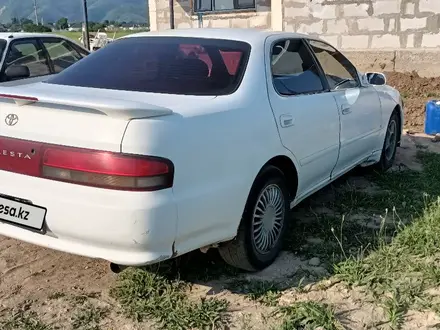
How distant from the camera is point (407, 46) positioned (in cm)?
1102

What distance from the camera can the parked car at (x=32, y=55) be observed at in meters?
6.95

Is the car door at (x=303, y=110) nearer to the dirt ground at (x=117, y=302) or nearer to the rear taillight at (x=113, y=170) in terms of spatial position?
the dirt ground at (x=117, y=302)

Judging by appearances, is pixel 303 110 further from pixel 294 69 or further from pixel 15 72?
pixel 15 72

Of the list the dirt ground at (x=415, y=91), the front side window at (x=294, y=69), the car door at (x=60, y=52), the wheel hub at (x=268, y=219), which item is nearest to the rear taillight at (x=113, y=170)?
the wheel hub at (x=268, y=219)

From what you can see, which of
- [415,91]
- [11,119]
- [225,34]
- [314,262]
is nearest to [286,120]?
[225,34]

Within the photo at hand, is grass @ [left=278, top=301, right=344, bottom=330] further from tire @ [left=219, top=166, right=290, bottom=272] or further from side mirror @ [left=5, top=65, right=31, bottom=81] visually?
side mirror @ [left=5, top=65, right=31, bottom=81]

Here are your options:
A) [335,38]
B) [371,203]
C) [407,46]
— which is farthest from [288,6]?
[371,203]

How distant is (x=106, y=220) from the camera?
107 inches

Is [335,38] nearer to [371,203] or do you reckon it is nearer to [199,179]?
[371,203]

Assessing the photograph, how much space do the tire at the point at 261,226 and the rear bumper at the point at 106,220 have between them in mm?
684

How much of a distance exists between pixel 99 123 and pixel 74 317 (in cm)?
116

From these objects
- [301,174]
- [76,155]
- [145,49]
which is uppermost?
[145,49]

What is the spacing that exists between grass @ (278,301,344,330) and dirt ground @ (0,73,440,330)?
75 mm

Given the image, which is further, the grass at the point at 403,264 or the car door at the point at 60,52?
the car door at the point at 60,52
